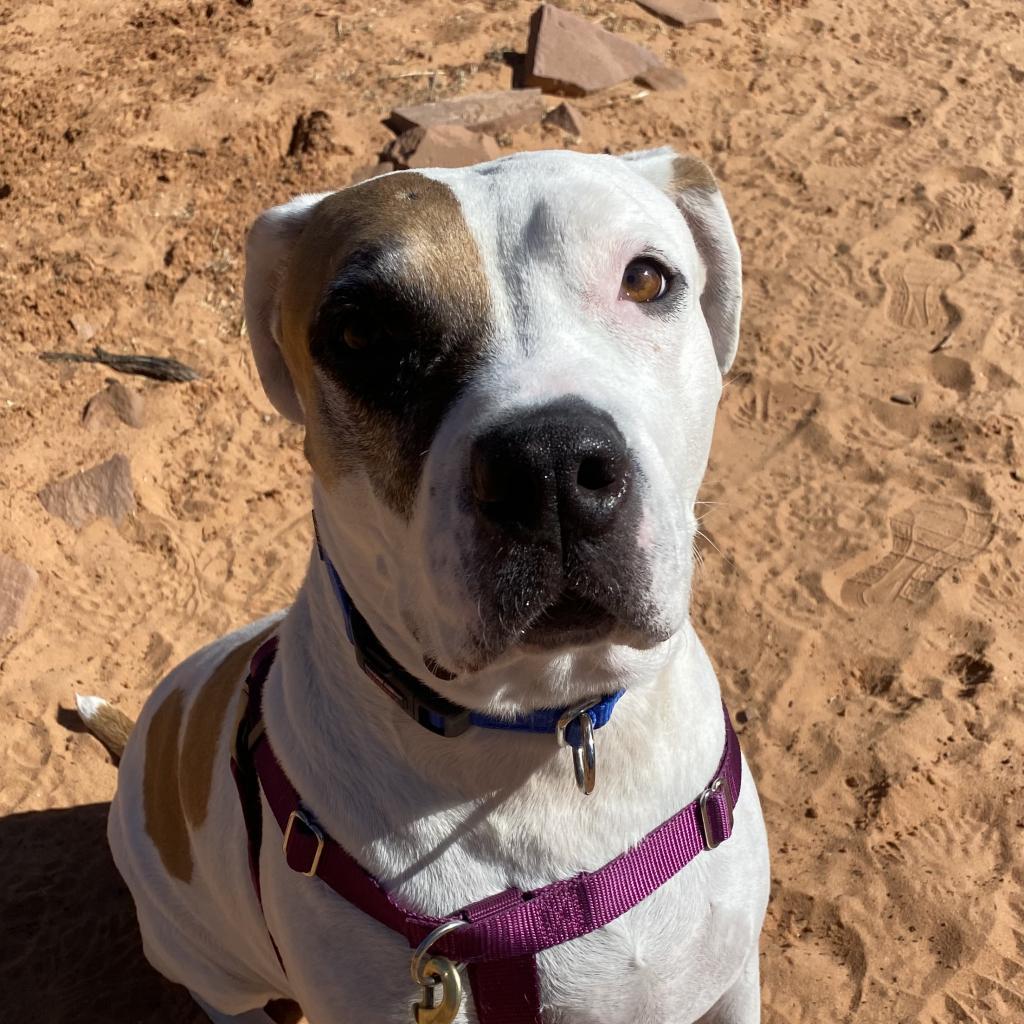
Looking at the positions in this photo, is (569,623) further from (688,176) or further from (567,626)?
(688,176)

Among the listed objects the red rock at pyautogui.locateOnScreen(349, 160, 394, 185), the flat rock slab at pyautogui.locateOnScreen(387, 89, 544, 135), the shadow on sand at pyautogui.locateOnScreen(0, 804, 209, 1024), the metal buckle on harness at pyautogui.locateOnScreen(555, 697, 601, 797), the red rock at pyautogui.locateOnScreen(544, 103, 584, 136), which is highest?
the metal buckle on harness at pyautogui.locateOnScreen(555, 697, 601, 797)

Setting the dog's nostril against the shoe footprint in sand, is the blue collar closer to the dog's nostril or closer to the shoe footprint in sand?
the dog's nostril

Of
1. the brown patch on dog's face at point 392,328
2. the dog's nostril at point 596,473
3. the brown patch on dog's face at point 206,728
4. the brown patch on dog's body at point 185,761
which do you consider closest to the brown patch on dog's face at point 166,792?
the brown patch on dog's body at point 185,761

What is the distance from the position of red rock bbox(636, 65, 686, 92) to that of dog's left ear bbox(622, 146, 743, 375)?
5.04 metres

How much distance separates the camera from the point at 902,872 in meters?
3.68

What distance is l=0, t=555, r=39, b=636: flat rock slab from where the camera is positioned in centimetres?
482

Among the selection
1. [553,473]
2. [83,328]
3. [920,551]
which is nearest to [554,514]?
[553,473]

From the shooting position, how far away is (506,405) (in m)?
1.79

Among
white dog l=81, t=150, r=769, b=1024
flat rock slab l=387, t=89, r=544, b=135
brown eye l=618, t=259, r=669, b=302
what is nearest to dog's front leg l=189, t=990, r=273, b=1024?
white dog l=81, t=150, r=769, b=1024

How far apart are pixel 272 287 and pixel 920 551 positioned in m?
A: 3.25

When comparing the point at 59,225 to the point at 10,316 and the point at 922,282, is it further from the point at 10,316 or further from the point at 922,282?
the point at 922,282

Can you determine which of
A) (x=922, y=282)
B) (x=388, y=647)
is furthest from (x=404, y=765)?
(x=922, y=282)

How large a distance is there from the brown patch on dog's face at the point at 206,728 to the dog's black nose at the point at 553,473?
4.32ft

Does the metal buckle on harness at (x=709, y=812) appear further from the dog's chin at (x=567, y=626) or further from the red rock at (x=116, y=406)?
the red rock at (x=116, y=406)
